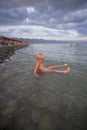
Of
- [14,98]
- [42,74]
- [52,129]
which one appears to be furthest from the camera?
[42,74]

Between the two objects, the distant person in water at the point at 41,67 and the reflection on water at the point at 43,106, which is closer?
the reflection on water at the point at 43,106

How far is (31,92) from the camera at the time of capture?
20.9 ft

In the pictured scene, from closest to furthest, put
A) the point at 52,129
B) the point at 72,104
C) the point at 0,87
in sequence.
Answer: the point at 52,129, the point at 72,104, the point at 0,87

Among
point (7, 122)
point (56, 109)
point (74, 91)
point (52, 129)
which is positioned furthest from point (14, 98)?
point (74, 91)

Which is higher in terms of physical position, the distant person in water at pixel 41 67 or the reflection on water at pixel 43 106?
the distant person in water at pixel 41 67

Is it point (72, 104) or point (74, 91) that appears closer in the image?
point (72, 104)

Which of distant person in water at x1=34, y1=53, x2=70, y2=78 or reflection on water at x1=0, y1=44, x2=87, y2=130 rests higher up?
distant person in water at x1=34, y1=53, x2=70, y2=78

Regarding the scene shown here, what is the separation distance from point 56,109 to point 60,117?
505 mm

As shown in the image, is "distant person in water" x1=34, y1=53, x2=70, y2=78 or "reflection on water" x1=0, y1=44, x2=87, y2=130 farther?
"distant person in water" x1=34, y1=53, x2=70, y2=78

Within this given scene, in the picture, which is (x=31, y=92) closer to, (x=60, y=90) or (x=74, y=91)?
(x=60, y=90)

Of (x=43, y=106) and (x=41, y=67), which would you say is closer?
(x=43, y=106)

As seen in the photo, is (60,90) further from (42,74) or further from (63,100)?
(42,74)

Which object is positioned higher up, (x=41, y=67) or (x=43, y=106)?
(x=41, y=67)

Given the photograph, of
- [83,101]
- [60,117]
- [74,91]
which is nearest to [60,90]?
[74,91]
